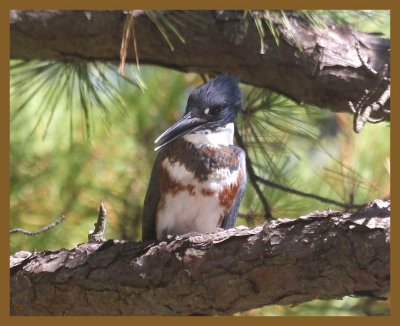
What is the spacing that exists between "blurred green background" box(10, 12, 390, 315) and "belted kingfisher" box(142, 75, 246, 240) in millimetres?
431

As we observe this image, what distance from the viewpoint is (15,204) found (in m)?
2.95

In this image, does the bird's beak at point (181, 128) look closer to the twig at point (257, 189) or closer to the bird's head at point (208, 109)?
the bird's head at point (208, 109)

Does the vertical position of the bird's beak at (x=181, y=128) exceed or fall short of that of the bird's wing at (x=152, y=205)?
it exceeds it

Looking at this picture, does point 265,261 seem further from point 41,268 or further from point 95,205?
point 95,205

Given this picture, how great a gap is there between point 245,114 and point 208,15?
0.37 meters

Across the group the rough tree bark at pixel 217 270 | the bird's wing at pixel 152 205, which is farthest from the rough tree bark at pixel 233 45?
the rough tree bark at pixel 217 270

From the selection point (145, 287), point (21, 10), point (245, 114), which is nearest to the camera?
point (145, 287)

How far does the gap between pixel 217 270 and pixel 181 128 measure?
56 centimetres

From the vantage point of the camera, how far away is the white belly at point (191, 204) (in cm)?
214

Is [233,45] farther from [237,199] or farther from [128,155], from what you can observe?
[128,155]

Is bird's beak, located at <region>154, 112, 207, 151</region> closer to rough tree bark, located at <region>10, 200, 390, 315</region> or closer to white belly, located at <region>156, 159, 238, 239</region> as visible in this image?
white belly, located at <region>156, 159, 238, 239</region>

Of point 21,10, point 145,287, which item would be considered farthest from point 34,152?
point 145,287

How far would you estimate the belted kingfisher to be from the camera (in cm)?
215

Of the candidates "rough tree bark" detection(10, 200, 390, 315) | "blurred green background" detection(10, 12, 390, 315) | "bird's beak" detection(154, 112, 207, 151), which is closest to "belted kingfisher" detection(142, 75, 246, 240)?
"bird's beak" detection(154, 112, 207, 151)
